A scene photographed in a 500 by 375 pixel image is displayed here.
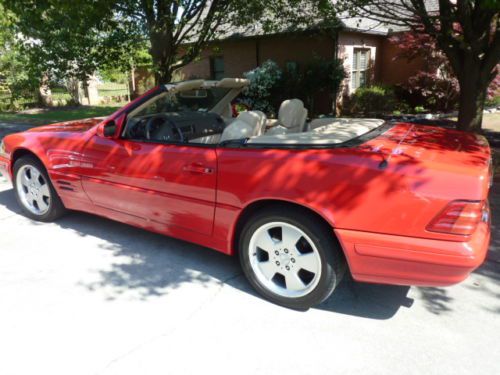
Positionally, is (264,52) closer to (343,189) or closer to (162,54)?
(162,54)

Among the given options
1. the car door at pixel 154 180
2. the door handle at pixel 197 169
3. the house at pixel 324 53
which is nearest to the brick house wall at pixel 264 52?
the house at pixel 324 53

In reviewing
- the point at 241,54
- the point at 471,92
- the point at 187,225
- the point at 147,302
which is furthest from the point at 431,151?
the point at 241,54

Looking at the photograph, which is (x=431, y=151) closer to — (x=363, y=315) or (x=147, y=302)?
(x=363, y=315)

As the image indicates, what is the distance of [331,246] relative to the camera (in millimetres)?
2746

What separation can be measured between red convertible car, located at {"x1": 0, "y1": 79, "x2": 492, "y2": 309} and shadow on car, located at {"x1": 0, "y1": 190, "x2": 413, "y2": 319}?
311 millimetres

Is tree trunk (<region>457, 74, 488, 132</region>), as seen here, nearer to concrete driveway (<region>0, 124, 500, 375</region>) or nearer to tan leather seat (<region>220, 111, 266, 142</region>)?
concrete driveway (<region>0, 124, 500, 375</region>)

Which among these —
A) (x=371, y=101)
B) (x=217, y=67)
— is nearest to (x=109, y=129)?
(x=371, y=101)

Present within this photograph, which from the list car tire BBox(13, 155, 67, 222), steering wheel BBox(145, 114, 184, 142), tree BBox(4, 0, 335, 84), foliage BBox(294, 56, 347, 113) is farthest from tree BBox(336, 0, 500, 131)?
foliage BBox(294, 56, 347, 113)

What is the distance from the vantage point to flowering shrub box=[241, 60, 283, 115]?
13.2 meters

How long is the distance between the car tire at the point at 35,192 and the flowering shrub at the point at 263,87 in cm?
905

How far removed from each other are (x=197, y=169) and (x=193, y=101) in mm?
1517

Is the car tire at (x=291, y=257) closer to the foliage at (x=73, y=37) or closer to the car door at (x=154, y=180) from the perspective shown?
the car door at (x=154, y=180)

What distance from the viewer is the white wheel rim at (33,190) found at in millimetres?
4598

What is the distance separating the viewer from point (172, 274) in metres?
3.53
